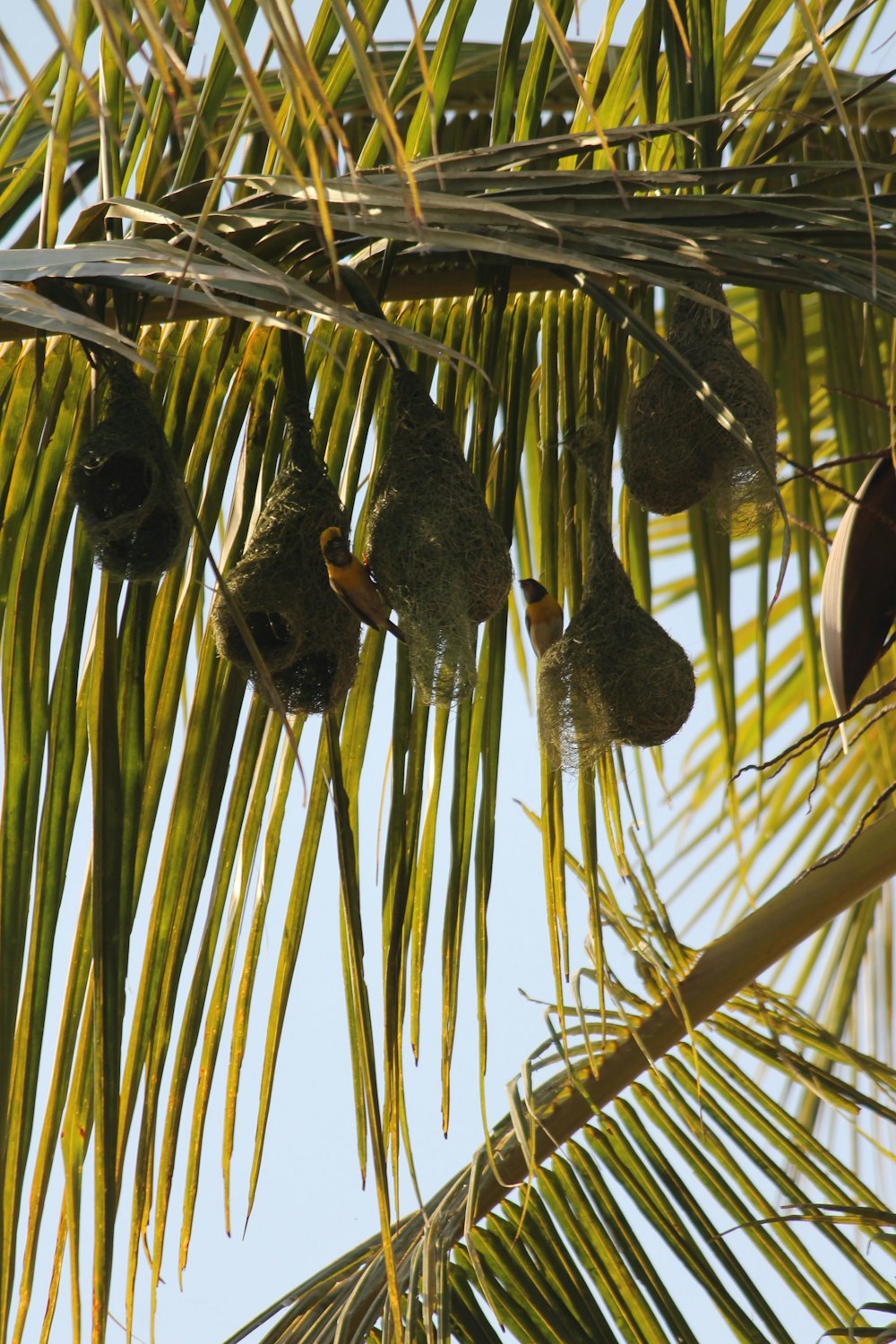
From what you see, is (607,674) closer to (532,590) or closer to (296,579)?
(532,590)

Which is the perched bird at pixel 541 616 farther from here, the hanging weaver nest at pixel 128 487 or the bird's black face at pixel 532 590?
the hanging weaver nest at pixel 128 487

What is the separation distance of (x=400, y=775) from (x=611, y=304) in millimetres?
547

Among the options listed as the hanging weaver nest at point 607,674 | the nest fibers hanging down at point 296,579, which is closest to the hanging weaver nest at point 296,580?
the nest fibers hanging down at point 296,579

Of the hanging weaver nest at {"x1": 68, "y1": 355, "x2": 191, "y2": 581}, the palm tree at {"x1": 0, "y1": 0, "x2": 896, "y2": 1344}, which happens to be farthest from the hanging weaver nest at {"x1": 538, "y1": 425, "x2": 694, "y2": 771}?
the hanging weaver nest at {"x1": 68, "y1": 355, "x2": 191, "y2": 581}

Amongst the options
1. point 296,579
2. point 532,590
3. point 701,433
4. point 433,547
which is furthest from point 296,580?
point 701,433

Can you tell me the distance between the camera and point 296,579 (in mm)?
1302

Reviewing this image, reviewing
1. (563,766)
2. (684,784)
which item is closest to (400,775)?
(563,766)

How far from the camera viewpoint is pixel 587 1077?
183 centimetres

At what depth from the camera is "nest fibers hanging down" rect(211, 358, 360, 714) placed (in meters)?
1.29

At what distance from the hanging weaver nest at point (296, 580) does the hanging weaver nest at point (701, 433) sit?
0.96 ft

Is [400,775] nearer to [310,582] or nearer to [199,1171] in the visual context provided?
[310,582]

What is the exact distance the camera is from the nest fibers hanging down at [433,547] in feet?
4.06

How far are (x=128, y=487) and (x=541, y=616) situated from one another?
44 cm

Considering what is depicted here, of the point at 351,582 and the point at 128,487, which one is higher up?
the point at 128,487
